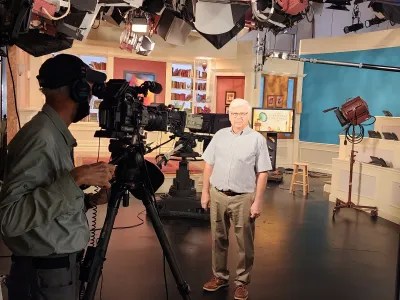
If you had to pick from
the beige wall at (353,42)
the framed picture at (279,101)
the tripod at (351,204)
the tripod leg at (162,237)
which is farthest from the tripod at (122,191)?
the framed picture at (279,101)

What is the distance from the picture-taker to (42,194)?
1260mm

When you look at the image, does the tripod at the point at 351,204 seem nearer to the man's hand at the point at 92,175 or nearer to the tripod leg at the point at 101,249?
the tripod leg at the point at 101,249

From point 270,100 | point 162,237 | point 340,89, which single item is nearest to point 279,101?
point 270,100

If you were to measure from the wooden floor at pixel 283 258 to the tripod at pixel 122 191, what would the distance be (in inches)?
52.4

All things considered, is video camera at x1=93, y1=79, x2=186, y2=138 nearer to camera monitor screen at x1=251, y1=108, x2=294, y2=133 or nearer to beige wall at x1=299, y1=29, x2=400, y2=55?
camera monitor screen at x1=251, y1=108, x2=294, y2=133

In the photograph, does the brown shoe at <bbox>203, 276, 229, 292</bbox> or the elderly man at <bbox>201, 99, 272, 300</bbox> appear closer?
the elderly man at <bbox>201, 99, 272, 300</bbox>

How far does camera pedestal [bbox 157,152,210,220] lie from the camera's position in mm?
5387

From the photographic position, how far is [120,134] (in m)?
1.78

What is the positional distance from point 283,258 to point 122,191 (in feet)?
8.59

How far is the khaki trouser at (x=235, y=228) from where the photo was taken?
10.1 ft

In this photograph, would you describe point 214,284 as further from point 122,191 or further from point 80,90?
point 80,90

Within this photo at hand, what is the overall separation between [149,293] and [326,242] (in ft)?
7.64

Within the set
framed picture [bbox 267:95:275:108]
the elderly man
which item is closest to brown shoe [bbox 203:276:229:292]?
the elderly man

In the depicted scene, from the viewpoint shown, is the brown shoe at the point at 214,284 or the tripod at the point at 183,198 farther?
the tripod at the point at 183,198
